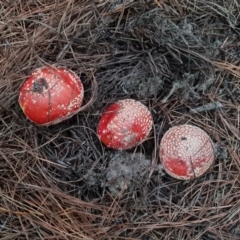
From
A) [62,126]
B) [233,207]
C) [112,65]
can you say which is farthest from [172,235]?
[112,65]

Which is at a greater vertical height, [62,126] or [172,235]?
[62,126]

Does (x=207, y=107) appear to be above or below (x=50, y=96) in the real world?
below

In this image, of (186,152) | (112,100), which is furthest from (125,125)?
(186,152)

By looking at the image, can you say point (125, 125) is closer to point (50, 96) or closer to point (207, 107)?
point (50, 96)

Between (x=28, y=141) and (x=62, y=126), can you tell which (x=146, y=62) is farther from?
(x=28, y=141)

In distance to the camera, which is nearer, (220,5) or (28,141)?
(28,141)

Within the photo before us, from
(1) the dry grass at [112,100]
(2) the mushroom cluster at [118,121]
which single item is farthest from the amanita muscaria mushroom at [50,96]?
(1) the dry grass at [112,100]

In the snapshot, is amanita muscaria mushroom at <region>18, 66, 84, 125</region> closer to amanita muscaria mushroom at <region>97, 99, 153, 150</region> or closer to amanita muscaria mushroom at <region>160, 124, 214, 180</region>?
amanita muscaria mushroom at <region>97, 99, 153, 150</region>

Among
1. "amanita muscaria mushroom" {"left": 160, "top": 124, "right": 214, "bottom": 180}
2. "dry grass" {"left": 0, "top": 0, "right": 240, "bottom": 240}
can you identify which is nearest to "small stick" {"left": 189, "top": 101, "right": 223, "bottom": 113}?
"dry grass" {"left": 0, "top": 0, "right": 240, "bottom": 240}
